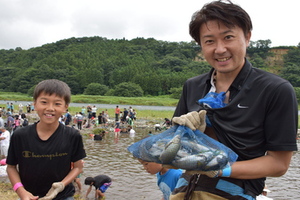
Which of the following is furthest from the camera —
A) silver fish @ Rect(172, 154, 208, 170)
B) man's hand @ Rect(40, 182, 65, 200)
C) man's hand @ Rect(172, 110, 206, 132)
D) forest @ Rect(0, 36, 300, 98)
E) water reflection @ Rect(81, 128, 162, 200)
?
forest @ Rect(0, 36, 300, 98)

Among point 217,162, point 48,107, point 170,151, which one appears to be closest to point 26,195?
point 48,107

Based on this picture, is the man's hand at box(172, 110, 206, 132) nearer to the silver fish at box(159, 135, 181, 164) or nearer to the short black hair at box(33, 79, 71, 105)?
the silver fish at box(159, 135, 181, 164)

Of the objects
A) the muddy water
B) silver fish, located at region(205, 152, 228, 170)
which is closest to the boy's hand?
silver fish, located at region(205, 152, 228, 170)

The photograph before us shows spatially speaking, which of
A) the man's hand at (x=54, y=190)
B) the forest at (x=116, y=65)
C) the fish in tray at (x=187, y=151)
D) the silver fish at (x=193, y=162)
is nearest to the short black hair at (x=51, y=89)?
the man's hand at (x=54, y=190)

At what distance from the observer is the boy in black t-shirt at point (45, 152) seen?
8.71ft

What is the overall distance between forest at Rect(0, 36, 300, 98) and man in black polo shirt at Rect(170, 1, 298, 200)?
7451cm

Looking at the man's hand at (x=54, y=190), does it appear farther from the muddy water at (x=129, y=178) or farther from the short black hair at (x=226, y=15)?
the muddy water at (x=129, y=178)

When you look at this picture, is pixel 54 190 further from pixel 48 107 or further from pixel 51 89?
pixel 51 89

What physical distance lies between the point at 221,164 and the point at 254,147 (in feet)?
0.81

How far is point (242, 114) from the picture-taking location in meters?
1.60

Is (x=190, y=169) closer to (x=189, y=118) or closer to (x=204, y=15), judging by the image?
(x=189, y=118)

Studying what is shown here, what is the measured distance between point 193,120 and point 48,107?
160 cm

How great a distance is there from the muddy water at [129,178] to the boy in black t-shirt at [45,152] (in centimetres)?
475

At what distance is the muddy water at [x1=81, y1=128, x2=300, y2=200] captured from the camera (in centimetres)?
762
